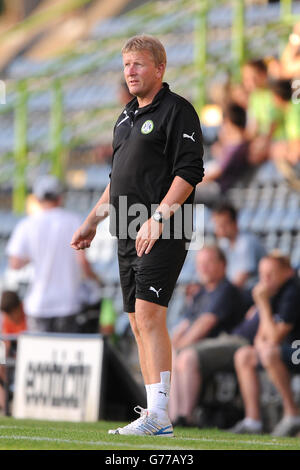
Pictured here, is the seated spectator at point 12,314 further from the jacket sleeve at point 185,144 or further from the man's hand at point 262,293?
the jacket sleeve at point 185,144

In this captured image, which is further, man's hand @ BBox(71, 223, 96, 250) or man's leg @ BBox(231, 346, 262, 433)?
man's leg @ BBox(231, 346, 262, 433)

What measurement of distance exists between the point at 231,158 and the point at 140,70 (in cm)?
580

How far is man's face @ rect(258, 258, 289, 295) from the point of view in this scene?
8414mm

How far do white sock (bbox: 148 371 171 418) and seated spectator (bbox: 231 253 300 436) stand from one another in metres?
3.08

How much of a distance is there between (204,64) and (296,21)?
1.09 meters

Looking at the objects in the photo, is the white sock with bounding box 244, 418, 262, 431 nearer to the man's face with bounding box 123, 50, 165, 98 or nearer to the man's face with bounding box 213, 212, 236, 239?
the man's face with bounding box 213, 212, 236, 239

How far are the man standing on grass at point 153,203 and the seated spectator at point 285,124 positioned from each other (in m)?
4.69

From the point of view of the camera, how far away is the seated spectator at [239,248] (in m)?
9.54

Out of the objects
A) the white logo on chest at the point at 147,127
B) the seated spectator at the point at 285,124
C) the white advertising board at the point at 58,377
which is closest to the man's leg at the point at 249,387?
the white advertising board at the point at 58,377

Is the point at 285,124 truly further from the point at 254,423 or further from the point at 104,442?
the point at 104,442

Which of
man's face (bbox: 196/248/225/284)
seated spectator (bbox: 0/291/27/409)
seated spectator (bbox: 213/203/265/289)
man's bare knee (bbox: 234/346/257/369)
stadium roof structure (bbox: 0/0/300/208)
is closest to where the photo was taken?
man's bare knee (bbox: 234/346/257/369)

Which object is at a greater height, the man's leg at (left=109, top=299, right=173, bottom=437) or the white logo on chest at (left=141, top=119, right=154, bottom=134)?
the white logo on chest at (left=141, top=119, right=154, bottom=134)

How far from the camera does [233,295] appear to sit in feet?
29.2

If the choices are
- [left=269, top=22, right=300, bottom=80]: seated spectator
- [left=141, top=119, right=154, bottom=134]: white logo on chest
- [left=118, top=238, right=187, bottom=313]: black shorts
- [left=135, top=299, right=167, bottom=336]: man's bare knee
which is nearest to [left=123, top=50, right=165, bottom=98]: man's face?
[left=141, top=119, right=154, bottom=134]: white logo on chest
